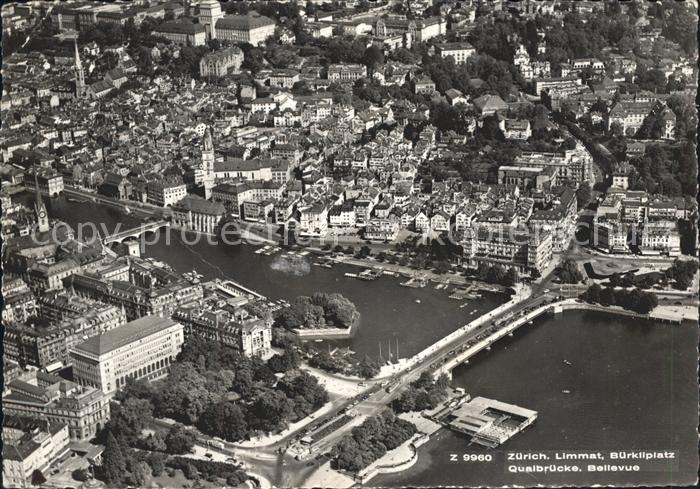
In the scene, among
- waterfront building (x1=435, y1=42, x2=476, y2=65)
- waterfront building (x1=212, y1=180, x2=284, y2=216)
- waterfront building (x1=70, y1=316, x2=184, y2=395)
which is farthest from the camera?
waterfront building (x1=435, y1=42, x2=476, y2=65)

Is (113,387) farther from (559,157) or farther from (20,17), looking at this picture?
(20,17)

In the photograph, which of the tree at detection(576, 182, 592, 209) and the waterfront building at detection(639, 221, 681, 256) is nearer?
the waterfront building at detection(639, 221, 681, 256)

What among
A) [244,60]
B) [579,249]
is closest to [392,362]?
[579,249]

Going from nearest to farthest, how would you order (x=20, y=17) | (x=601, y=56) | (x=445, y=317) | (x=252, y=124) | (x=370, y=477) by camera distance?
(x=370, y=477), (x=445, y=317), (x=252, y=124), (x=601, y=56), (x=20, y=17)

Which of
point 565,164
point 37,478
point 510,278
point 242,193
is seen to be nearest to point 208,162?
point 242,193

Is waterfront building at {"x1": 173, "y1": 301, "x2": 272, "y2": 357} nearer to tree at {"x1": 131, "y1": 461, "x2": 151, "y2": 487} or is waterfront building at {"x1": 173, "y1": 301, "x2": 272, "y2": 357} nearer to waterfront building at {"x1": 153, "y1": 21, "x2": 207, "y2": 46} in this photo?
tree at {"x1": 131, "y1": 461, "x2": 151, "y2": 487}

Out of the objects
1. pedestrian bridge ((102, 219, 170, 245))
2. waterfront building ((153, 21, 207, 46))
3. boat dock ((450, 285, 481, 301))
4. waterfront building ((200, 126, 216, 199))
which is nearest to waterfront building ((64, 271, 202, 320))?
pedestrian bridge ((102, 219, 170, 245))

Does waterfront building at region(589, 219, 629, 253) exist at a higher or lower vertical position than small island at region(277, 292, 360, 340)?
higher
